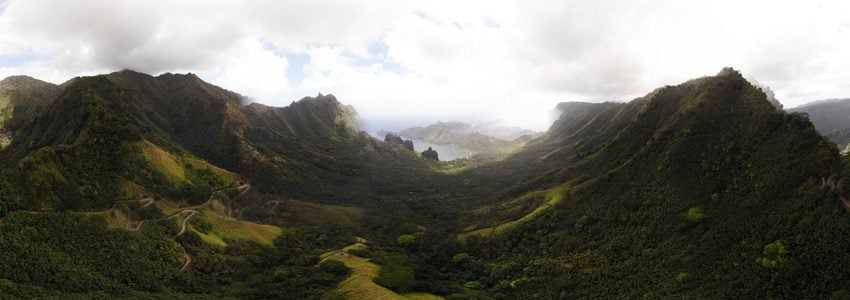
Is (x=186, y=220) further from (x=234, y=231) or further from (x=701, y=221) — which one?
(x=701, y=221)

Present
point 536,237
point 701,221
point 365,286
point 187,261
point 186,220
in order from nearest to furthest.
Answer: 1. point 365,286
2. point 701,221
3. point 187,261
4. point 186,220
5. point 536,237

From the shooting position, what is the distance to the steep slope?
103 m

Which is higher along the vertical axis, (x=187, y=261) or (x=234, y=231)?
(x=234, y=231)

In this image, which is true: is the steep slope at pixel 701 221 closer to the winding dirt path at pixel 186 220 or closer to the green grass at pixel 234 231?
the green grass at pixel 234 231

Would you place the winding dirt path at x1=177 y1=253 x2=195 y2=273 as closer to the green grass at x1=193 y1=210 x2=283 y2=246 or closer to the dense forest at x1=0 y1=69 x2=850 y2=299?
the dense forest at x1=0 y1=69 x2=850 y2=299

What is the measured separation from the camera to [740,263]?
109125mm

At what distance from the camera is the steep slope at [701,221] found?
337 ft

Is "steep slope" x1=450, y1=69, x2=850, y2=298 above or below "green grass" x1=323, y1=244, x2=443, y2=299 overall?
above

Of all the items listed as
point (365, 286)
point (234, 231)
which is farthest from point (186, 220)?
point (365, 286)

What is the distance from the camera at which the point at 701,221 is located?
445 ft

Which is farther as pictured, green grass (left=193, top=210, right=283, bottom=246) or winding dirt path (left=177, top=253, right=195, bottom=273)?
green grass (left=193, top=210, right=283, bottom=246)

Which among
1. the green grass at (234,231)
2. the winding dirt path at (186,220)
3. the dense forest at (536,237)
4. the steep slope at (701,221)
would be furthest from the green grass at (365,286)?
the winding dirt path at (186,220)

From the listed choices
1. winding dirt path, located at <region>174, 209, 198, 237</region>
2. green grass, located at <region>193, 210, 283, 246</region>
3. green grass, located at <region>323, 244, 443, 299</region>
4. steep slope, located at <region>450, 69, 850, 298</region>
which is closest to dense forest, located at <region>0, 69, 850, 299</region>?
steep slope, located at <region>450, 69, 850, 298</region>

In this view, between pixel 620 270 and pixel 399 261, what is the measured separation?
72.1 metres
